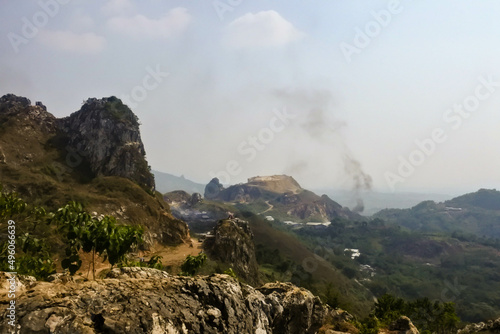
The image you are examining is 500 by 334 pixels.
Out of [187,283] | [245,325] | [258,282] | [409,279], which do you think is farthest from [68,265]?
[409,279]

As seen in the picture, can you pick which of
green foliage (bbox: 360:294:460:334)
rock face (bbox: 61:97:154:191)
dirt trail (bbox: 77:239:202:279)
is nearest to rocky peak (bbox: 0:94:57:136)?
rock face (bbox: 61:97:154:191)

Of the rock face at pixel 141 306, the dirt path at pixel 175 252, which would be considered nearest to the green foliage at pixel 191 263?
the rock face at pixel 141 306

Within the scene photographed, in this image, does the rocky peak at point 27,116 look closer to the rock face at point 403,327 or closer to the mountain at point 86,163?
the mountain at point 86,163

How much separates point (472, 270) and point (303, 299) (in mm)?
210642

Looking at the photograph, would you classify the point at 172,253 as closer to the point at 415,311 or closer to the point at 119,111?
the point at 415,311

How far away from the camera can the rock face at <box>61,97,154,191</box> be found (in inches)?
3543

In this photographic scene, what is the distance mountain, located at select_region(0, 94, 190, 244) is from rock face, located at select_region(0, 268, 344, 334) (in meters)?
50.1

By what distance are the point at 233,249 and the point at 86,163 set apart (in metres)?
53.9

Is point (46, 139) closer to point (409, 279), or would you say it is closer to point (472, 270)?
point (409, 279)

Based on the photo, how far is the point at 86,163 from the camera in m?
89.7

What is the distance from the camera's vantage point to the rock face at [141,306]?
33.2 ft

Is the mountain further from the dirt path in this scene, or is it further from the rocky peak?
the dirt path

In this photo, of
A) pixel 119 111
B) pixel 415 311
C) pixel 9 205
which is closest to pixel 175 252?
pixel 415 311

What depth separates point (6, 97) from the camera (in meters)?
107
